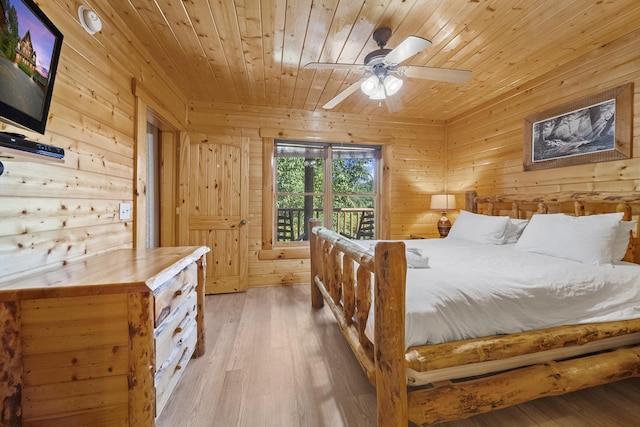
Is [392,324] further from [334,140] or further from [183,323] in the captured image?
[334,140]

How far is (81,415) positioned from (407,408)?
132 centimetres

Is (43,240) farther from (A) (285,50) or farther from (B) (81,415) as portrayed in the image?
(A) (285,50)

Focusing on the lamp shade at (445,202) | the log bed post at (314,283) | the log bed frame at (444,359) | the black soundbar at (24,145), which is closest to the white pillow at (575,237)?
the log bed frame at (444,359)

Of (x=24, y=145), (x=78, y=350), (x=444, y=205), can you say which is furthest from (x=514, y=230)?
(x=24, y=145)

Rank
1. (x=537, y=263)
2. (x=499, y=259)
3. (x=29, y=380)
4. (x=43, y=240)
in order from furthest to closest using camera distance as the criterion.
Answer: (x=499, y=259) → (x=537, y=263) → (x=43, y=240) → (x=29, y=380)

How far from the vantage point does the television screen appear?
92cm

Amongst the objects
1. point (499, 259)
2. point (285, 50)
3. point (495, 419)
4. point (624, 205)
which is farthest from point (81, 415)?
point (624, 205)

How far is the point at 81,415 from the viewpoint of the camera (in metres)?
0.97

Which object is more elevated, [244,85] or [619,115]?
[244,85]

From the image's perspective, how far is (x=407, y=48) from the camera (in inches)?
62.4

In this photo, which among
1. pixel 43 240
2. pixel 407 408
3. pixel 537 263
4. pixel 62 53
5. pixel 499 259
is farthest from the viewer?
pixel 499 259

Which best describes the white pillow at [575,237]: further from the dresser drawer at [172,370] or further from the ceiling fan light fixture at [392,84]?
the dresser drawer at [172,370]

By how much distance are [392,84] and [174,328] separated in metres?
2.25

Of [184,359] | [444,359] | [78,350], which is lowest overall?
[184,359]
